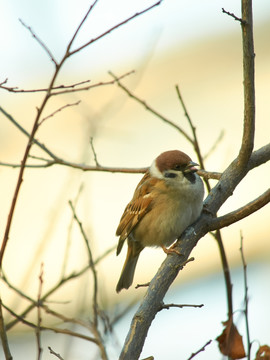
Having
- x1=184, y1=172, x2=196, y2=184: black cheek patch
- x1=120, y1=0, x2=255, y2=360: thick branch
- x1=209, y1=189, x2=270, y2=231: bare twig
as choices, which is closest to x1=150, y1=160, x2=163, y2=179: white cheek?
x1=184, y1=172, x2=196, y2=184: black cheek patch

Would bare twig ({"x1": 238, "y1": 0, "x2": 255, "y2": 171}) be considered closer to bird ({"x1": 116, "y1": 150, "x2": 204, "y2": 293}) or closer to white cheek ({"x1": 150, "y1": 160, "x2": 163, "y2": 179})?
bird ({"x1": 116, "y1": 150, "x2": 204, "y2": 293})

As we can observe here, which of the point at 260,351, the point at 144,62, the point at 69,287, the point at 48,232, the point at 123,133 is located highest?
the point at 123,133

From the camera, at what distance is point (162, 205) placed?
4047mm

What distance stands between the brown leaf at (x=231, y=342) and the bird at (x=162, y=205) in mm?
845

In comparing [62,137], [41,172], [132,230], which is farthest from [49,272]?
[132,230]

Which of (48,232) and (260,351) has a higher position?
(48,232)

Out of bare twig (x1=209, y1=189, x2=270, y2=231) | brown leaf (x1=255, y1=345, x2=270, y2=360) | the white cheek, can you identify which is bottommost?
brown leaf (x1=255, y1=345, x2=270, y2=360)

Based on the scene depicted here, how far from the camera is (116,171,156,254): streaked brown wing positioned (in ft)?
13.5

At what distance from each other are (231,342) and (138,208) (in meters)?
1.53

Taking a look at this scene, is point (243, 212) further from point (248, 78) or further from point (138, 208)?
point (138, 208)

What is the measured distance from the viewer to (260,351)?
2650 mm

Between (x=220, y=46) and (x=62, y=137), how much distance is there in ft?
7.02

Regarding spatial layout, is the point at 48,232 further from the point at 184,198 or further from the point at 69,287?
the point at 69,287

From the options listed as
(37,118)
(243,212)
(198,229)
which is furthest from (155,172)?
(37,118)
